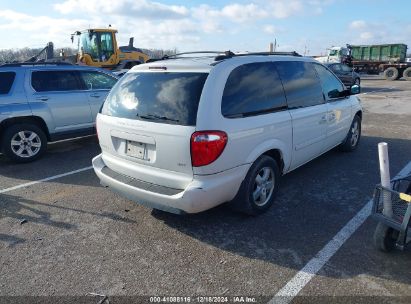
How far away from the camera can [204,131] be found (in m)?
3.16

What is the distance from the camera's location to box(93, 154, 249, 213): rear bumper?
10.5 ft

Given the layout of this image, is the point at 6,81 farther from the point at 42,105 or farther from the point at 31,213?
the point at 31,213

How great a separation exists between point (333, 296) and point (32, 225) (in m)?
3.20

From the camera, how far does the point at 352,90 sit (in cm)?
591

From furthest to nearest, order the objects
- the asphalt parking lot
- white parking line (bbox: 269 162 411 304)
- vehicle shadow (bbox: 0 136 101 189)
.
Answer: vehicle shadow (bbox: 0 136 101 189) → the asphalt parking lot → white parking line (bbox: 269 162 411 304)

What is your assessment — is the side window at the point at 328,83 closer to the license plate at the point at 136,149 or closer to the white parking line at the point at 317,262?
the white parking line at the point at 317,262

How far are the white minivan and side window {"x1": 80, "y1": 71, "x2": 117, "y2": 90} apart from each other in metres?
3.42

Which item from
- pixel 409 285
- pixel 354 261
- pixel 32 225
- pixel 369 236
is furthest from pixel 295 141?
pixel 32 225

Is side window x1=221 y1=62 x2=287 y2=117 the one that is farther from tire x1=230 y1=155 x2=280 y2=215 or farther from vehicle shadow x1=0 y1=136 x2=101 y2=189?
vehicle shadow x1=0 y1=136 x2=101 y2=189

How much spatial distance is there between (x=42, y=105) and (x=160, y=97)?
12.8ft

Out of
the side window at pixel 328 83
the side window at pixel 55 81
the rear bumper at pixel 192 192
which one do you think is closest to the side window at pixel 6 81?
the side window at pixel 55 81

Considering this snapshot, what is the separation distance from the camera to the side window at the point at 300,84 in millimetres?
4312

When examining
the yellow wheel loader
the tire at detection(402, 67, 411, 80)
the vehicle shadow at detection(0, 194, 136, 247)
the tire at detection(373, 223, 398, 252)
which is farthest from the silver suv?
the tire at detection(402, 67, 411, 80)

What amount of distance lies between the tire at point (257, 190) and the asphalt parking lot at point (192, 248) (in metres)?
0.16
